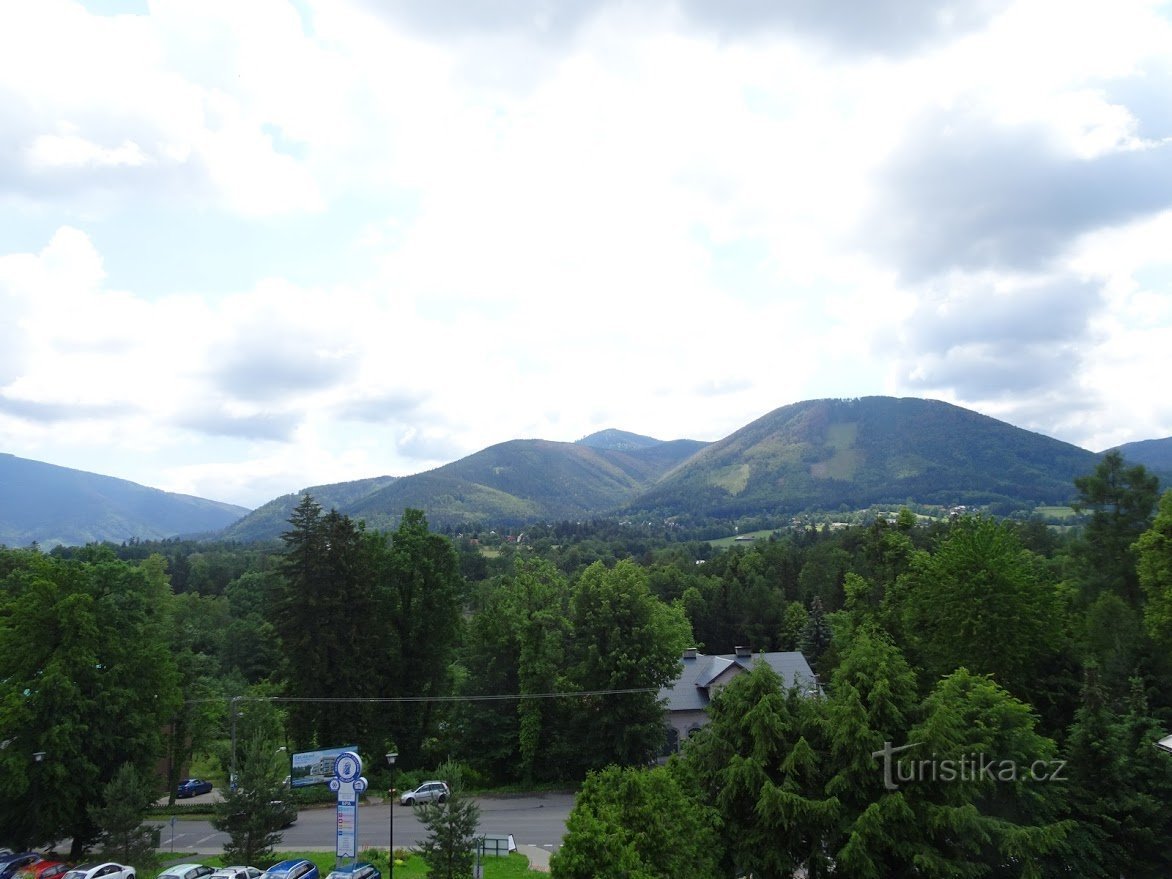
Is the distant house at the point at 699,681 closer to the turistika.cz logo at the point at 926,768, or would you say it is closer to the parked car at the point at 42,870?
the turistika.cz logo at the point at 926,768

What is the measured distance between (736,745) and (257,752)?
16.6m

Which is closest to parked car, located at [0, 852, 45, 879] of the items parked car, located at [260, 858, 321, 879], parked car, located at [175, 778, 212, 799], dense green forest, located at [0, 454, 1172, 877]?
dense green forest, located at [0, 454, 1172, 877]

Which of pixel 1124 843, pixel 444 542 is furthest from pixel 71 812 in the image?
pixel 1124 843

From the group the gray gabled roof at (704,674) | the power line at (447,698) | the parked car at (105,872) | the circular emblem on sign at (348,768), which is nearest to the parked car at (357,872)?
the circular emblem on sign at (348,768)

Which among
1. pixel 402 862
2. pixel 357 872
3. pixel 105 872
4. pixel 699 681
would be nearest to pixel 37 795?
pixel 105 872

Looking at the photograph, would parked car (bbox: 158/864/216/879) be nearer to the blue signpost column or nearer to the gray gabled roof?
the blue signpost column

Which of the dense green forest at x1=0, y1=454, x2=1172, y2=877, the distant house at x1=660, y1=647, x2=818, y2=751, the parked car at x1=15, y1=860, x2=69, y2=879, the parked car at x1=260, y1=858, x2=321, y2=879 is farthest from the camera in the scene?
the distant house at x1=660, y1=647, x2=818, y2=751

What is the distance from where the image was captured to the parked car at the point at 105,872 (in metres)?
24.7

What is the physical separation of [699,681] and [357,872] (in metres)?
31.0

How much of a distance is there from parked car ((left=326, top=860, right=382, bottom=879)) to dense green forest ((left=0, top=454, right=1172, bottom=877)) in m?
11.1

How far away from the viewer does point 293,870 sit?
25.6 m

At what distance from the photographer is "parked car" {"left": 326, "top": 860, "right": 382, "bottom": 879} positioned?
79.3ft

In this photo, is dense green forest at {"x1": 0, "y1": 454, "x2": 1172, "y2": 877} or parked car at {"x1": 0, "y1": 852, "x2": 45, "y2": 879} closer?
dense green forest at {"x1": 0, "y1": 454, "x2": 1172, "y2": 877}

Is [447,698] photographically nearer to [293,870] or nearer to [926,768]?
[293,870]
